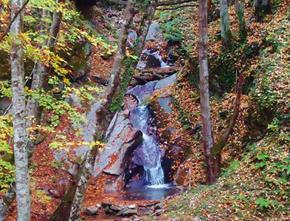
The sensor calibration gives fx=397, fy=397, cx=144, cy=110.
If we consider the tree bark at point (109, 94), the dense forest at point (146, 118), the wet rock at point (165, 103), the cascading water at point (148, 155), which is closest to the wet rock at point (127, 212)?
the dense forest at point (146, 118)

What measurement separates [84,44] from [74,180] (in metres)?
7.23

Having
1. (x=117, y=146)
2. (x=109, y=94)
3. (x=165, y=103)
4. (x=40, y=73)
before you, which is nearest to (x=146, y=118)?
(x=165, y=103)

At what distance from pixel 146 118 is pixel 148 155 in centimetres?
211

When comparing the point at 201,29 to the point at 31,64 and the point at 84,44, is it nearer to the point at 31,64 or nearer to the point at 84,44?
the point at 31,64

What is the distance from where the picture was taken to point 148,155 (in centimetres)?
1490

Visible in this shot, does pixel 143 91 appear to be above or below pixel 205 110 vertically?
above

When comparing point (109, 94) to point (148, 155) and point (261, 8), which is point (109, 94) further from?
point (261, 8)

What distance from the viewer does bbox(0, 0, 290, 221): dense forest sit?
274 inches

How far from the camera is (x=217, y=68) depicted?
14.9 meters

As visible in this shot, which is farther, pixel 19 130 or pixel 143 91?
pixel 143 91

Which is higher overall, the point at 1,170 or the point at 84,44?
the point at 84,44

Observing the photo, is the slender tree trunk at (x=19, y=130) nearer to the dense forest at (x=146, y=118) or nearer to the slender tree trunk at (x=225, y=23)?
the dense forest at (x=146, y=118)

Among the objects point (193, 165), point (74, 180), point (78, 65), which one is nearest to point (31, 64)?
point (78, 65)

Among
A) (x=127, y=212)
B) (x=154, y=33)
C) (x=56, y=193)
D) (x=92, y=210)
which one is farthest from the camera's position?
(x=154, y=33)
